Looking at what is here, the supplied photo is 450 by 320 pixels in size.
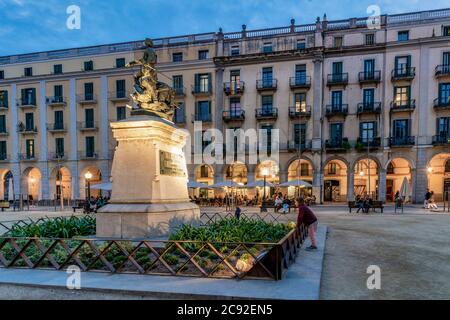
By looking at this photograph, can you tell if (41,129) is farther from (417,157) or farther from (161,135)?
(417,157)

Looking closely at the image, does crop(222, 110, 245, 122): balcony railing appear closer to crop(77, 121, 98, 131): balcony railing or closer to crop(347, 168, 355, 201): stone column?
crop(347, 168, 355, 201): stone column

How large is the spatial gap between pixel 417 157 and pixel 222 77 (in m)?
24.0

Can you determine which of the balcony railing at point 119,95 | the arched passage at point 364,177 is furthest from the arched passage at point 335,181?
the balcony railing at point 119,95

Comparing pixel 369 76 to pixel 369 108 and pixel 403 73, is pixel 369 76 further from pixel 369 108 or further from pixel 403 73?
pixel 369 108

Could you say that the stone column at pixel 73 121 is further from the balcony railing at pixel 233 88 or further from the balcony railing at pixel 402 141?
the balcony railing at pixel 402 141

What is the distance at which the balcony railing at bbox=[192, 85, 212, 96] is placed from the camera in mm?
37000

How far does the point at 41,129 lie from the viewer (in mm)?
40781

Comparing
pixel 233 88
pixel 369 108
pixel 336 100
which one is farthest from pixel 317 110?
pixel 233 88

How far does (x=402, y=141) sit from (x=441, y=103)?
535 cm

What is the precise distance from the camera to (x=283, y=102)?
3550 centimetres

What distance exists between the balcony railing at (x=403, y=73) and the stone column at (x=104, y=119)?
116 ft

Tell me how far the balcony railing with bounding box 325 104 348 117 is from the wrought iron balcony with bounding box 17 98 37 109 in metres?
39.3

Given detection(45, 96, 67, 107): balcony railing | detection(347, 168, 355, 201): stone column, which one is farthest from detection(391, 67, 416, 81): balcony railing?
detection(45, 96, 67, 107): balcony railing
